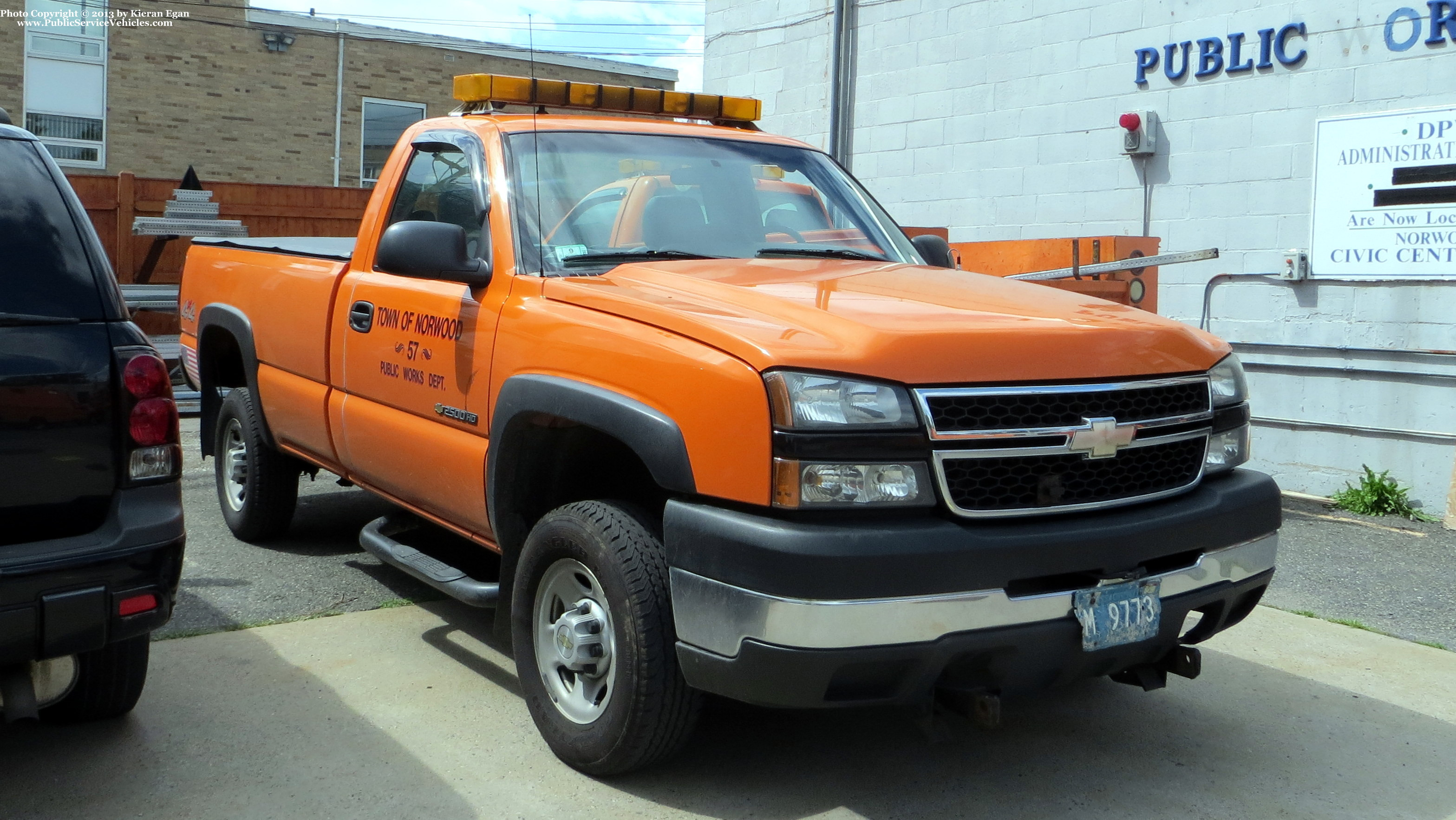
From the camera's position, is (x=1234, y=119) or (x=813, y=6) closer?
(x=1234, y=119)

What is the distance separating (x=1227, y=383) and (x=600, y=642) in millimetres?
1964

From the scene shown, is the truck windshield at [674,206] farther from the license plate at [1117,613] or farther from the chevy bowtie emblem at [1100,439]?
the license plate at [1117,613]

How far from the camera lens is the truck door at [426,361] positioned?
13.5ft

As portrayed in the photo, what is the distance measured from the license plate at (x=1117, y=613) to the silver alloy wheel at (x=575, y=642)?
121 cm

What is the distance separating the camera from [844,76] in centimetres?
1133

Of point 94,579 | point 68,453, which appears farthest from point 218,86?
point 94,579

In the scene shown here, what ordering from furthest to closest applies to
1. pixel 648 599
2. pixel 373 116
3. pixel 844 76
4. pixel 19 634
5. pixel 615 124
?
pixel 373 116 < pixel 844 76 < pixel 615 124 < pixel 648 599 < pixel 19 634

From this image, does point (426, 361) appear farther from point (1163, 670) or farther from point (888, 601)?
point (1163, 670)

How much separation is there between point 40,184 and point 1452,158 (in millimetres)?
7352

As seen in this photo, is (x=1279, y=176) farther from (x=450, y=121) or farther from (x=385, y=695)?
(x=385, y=695)

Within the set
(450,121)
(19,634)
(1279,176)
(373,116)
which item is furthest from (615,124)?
(373,116)

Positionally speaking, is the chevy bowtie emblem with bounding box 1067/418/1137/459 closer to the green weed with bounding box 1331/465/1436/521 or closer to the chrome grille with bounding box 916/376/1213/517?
the chrome grille with bounding box 916/376/1213/517

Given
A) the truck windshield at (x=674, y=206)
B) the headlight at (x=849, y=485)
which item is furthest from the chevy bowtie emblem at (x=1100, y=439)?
the truck windshield at (x=674, y=206)

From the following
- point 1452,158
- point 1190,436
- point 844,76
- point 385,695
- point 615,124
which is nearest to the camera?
point 1190,436
